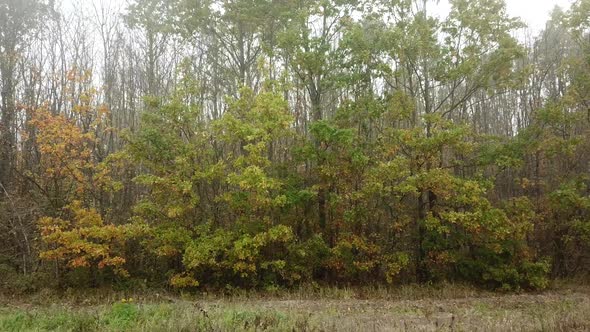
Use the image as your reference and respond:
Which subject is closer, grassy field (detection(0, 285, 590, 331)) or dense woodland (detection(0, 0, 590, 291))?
grassy field (detection(0, 285, 590, 331))

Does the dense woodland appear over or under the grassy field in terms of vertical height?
over

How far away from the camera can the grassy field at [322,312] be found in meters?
7.50

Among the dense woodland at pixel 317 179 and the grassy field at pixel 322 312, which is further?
the dense woodland at pixel 317 179

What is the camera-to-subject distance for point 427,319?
9.50 metres

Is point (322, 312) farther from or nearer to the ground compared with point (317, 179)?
nearer to the ground

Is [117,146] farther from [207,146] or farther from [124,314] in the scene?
[124,314]

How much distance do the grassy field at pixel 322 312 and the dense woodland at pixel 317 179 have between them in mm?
1221

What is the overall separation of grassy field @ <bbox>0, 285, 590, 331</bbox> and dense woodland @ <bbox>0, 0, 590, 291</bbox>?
4.01 feet

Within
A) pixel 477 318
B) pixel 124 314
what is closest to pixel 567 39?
pixel 477 318

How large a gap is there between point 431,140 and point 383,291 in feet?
16.6

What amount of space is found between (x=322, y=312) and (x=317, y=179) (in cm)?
651

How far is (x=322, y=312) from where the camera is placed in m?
10.3

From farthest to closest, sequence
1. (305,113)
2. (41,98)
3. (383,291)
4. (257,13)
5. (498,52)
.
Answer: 1. (41,98)
2. (305,113)
3. (257,13)
4. (498,52)
5. (383,291)

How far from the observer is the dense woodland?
48.7ft
